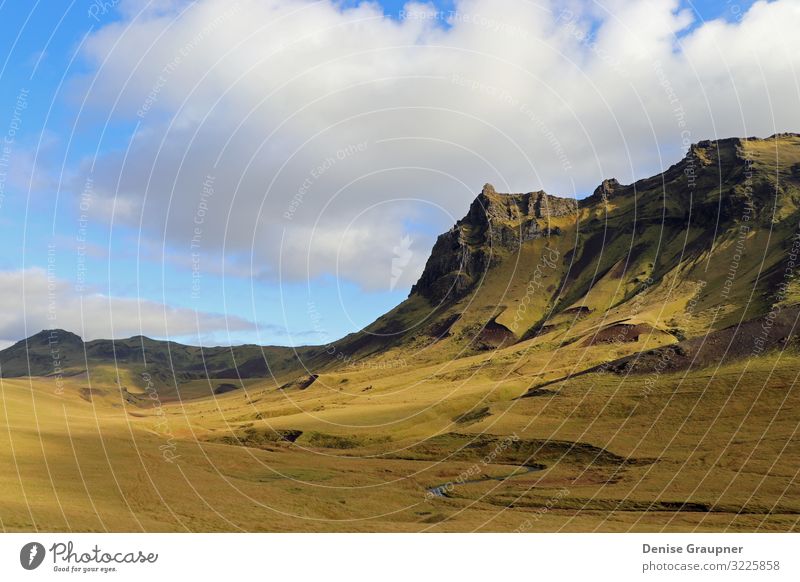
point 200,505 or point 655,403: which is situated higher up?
point 655,403

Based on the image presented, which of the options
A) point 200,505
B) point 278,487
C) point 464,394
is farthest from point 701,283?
point 200,505

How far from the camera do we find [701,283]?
583 ft

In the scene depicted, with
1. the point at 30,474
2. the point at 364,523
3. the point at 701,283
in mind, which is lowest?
the point at 364,523

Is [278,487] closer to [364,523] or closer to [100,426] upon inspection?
[364,523]

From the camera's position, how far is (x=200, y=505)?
148 ft

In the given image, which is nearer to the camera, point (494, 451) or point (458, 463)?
point (458, 463)

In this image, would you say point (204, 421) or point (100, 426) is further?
point (204, 421)

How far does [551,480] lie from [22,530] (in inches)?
1849

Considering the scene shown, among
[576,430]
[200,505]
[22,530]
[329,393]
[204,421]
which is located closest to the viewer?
[22,530]

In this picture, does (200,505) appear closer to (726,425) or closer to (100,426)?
(100,426)

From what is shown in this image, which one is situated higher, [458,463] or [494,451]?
[494,451]

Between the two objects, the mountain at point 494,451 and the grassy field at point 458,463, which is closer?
the grassy field at point 458,463

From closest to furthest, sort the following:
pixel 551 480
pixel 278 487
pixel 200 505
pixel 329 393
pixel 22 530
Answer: pixel 22 530, pixel 200 505, pixel 278 487, pixel 551 480, pixel 329 393

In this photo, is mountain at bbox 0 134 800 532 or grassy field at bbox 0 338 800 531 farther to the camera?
mountain at bbox 0 134 800 532
